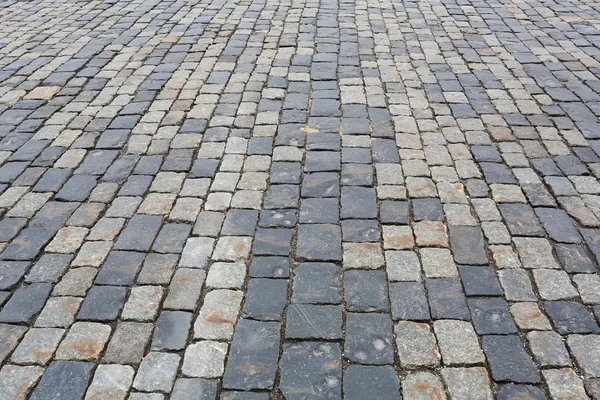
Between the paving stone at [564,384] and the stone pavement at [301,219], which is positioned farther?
the stone pavement at [301,219]

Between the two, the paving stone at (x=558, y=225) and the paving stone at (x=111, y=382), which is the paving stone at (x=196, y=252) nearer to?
the paving stone at (x=111, y=382)

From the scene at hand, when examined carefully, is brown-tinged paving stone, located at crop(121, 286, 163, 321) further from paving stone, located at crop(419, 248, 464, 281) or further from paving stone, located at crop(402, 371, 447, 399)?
paving stone, located at crop(419, 248, 464, 281)

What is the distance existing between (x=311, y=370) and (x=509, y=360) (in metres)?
1.06

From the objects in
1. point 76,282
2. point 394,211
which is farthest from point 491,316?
point 76,282

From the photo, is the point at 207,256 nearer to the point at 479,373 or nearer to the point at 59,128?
the point at 479,373

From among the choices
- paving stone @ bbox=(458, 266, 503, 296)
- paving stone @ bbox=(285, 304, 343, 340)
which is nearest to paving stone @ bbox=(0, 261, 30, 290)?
paving stone @ bbox=(285, 304, 343, 340)

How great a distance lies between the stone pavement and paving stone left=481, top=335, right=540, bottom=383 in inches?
0.5

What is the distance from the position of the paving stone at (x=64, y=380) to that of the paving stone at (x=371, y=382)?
1357 mm

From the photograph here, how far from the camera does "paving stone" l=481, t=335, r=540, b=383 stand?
9.65 feet

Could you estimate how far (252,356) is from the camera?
121 inches

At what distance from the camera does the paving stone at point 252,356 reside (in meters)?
2.93

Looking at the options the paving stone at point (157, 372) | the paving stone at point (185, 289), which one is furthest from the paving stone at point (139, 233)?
the paving stone at point (157, 372)

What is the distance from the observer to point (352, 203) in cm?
427

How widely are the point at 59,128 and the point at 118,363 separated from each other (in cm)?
312
